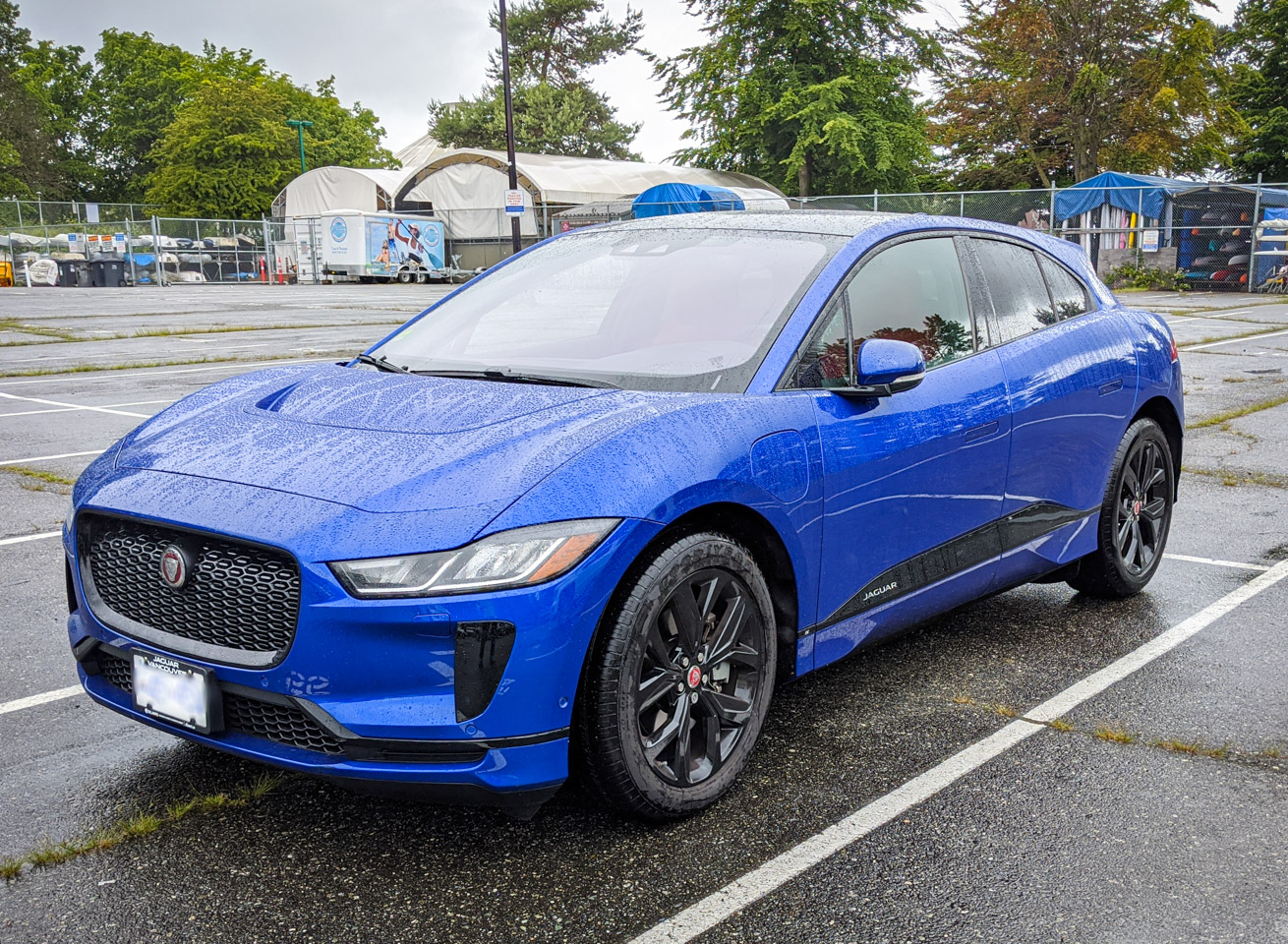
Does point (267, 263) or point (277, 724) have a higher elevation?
point (267, 263)

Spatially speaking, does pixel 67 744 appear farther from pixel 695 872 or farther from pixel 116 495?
pixel 695 872

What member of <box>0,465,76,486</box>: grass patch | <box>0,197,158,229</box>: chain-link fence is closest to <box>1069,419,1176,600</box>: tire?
<box>0,465,76,486</box>: grass patch

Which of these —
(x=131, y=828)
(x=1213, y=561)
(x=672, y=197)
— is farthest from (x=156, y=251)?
(x=131, y=828)

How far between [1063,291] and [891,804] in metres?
2.44

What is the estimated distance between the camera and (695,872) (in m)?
2.79

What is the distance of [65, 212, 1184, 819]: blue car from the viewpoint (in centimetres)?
258

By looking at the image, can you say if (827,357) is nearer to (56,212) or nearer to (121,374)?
(121,374)

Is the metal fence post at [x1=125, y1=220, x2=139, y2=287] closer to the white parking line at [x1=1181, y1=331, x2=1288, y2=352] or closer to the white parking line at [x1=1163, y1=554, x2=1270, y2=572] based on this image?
the white parking line at [x1=1181, y1=331, x2=1288, y2=352]

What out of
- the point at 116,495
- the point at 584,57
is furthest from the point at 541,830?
the point at 584,57

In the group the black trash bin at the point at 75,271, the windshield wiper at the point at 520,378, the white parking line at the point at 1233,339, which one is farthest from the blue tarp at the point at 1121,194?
the black trash bin at the point at 75,271

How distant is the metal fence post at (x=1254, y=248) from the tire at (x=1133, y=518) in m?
25.3

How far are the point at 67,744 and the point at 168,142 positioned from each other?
66890 mm

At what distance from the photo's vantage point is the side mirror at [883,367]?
3.38m

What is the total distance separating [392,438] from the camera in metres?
2.99
